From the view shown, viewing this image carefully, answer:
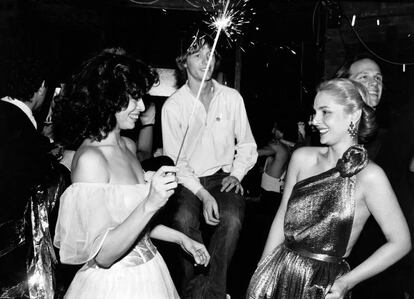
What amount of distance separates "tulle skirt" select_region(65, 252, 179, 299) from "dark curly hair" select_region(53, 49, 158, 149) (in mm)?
637

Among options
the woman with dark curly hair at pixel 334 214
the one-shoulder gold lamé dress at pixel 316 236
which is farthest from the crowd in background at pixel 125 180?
the one-shoulder gold lamé dress at pixel 316 236

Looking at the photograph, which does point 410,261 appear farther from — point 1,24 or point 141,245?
point 1,24

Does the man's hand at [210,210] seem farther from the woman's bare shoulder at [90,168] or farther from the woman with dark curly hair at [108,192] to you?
the woman's bare shoulder at [90,168]

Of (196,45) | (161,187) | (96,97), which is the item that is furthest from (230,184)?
(161,187)

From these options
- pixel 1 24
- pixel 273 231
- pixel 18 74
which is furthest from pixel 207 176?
pixel 1 24

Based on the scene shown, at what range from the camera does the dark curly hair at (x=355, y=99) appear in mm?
2238

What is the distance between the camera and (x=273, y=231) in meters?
2.44

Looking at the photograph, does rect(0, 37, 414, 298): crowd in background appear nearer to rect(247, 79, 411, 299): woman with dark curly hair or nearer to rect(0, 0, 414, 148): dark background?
rect(247, 79, 411, 299): woman with dark curly hair

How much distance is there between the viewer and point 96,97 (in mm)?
2035

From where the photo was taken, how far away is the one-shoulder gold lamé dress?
6.91 ft

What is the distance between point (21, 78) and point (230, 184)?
1617 millimetres

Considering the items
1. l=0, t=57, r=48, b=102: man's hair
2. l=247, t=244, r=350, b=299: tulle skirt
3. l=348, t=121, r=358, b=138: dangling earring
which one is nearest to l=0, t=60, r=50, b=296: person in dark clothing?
l=0, t=57, r=48, b=102: man's hair

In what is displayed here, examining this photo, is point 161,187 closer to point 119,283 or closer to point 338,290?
point 119,283

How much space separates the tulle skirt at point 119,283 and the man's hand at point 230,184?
A: 1252mm
